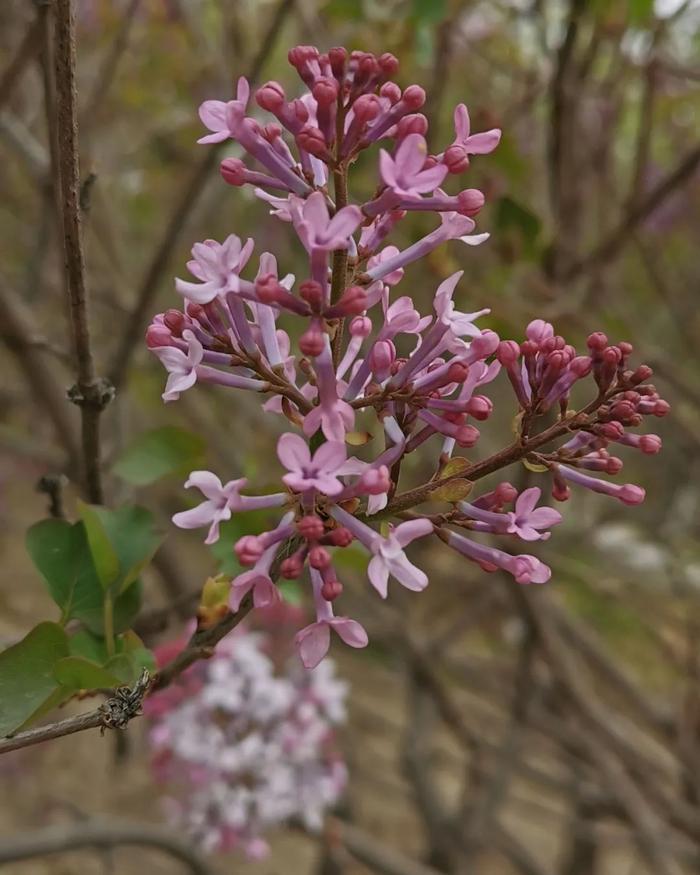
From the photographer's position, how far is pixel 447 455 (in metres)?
0.55

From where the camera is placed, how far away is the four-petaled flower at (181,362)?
0.52 m

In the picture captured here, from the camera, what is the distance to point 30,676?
570 mm

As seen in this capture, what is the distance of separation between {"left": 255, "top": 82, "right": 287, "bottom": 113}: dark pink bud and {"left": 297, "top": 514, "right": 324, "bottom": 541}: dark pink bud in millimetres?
235

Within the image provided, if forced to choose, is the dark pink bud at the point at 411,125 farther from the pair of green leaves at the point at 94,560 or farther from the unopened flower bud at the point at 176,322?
the pair of green leaves at the point at 94,560

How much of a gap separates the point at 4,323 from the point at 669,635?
2456 mm

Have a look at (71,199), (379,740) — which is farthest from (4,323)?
(379,740)

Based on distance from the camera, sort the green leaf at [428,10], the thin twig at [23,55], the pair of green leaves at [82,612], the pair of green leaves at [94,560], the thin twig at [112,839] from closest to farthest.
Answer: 1. the pair of green leaves at [82,612]
2. the pair of green leaves at [94,560]
3. the thin twig at [23,55]
4. the green leaf at [428,10]
5. the thin twig at [112,839]

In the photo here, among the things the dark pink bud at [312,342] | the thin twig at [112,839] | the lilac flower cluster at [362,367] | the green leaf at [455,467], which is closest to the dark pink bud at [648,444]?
the lilac flower cluster at [362,367]

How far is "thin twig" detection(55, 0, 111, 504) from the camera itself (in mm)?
515

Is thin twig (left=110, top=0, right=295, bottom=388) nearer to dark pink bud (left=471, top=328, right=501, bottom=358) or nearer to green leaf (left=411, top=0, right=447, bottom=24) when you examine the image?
green leaf (left=411, top=0, right=447, bottom=24)

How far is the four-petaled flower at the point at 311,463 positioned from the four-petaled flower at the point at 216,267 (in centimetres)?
9

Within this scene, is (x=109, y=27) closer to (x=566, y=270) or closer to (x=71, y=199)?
(x=566, y=270)

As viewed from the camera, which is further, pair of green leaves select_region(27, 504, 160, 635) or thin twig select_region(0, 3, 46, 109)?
thin twig select_region(0, 3, 46, 109)

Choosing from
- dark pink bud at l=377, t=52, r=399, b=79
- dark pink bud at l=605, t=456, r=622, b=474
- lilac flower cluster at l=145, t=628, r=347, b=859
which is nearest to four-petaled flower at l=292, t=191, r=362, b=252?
dark pink bud at l=377, t=52, r=399, b=79
